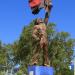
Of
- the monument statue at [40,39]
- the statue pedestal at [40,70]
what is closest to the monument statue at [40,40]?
the monument statue at [40,39]

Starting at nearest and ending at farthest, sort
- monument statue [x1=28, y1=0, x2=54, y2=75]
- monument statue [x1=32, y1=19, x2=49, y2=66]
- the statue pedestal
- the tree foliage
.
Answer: the statue pedestal, monument statue [x1=28, y1=0, x2=54, y2=75], monument statue [x1=32, y1=19, x2=49, y2=66], the tree foliage

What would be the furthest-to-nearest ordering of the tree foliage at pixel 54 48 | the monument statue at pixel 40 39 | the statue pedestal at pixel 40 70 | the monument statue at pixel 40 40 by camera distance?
the tree foliage at pixel 54 48 < the monument statue at pixel 40 40 < the monument statue at pixel 40 39 < the statue pedestal at pixel 40 70

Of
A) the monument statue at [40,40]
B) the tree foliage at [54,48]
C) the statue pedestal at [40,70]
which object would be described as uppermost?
the tree foliage at [54,48]

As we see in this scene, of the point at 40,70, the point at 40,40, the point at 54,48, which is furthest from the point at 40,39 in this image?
the point at 54,48

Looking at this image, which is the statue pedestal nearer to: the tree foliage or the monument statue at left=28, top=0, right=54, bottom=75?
the monument statue at left=28, top=0, right=54, bottom=75

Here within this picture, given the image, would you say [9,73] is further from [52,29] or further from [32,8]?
[32,8]

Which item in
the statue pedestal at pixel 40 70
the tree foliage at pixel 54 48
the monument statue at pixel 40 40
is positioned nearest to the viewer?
the statue pedestal at pixel 40 70

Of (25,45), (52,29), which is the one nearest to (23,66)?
(25,45)

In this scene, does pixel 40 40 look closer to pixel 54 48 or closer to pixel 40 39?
pixel 40 39

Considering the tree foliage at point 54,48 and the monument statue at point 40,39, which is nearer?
the monument statue at point 40,39

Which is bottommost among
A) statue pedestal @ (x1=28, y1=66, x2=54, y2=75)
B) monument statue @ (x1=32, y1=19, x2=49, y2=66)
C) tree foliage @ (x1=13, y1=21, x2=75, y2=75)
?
statue pedestal @ (x1=28, y1=66, x2=54, y2=75)

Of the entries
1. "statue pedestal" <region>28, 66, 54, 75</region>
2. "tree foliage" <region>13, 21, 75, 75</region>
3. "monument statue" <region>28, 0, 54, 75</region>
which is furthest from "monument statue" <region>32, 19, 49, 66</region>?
"tree foliage" <region>13, 21, 75, 75</region>

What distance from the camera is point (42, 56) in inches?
563

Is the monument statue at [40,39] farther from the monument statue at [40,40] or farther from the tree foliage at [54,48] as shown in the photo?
the tree foliage at [54,48]
